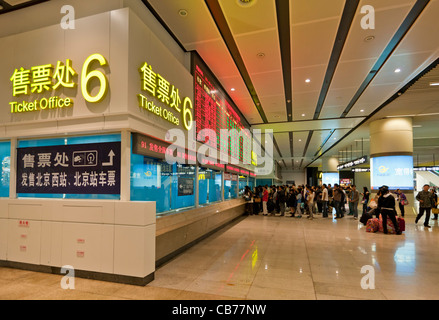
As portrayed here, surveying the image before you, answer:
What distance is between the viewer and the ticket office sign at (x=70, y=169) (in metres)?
3.98

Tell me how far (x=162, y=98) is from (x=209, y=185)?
3743 mm

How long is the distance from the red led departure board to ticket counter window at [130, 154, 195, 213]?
1.13 m

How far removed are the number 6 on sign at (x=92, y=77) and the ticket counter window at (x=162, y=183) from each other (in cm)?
105

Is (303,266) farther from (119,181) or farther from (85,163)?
(85,163)

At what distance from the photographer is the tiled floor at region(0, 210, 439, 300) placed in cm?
330

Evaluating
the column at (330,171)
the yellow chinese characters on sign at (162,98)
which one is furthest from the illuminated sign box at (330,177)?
the yellow chinese characters on sign at (162,98)

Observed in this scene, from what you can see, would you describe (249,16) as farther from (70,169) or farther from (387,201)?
(387,201)

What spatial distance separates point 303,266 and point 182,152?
317 cm

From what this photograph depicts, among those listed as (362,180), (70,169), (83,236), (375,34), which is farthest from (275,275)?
(362,180)

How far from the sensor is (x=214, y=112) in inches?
293

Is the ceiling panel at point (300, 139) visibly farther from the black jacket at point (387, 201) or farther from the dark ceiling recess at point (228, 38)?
the black jacket at point (387, 201)

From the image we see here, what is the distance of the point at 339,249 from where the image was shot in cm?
562

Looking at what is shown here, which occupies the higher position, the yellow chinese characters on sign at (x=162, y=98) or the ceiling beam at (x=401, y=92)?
the ceiling beam at (x=401, y=92)

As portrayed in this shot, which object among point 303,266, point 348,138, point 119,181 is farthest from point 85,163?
point 348,138
